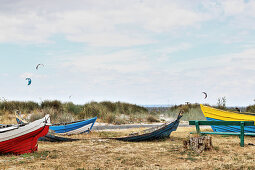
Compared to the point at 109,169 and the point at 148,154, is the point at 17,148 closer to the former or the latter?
the point at 109,169

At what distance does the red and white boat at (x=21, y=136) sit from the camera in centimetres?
862

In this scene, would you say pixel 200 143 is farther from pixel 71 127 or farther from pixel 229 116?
pixel 71 127

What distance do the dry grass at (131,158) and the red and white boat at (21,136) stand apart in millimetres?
277

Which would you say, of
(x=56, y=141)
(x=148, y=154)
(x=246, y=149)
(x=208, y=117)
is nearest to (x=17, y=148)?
(x=56, y=141)

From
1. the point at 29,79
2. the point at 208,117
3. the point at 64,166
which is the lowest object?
the point at 64,166

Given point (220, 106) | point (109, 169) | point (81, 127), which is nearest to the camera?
point (109, 169)

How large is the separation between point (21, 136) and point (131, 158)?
3354mm

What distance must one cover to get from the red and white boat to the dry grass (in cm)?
28

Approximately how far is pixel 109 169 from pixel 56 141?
5554 millimetres

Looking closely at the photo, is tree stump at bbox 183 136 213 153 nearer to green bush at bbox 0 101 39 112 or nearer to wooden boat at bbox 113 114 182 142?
wooden boat at bbox 113 114 182 142

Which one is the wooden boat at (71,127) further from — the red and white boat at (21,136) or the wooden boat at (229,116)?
the wooden boat at (229,116)

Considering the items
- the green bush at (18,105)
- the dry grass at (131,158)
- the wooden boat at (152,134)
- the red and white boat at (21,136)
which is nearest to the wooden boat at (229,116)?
the wooden boat at (152,134)

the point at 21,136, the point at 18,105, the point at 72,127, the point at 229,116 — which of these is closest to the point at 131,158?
the point at 21,136

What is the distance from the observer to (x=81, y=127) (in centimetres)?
1379
